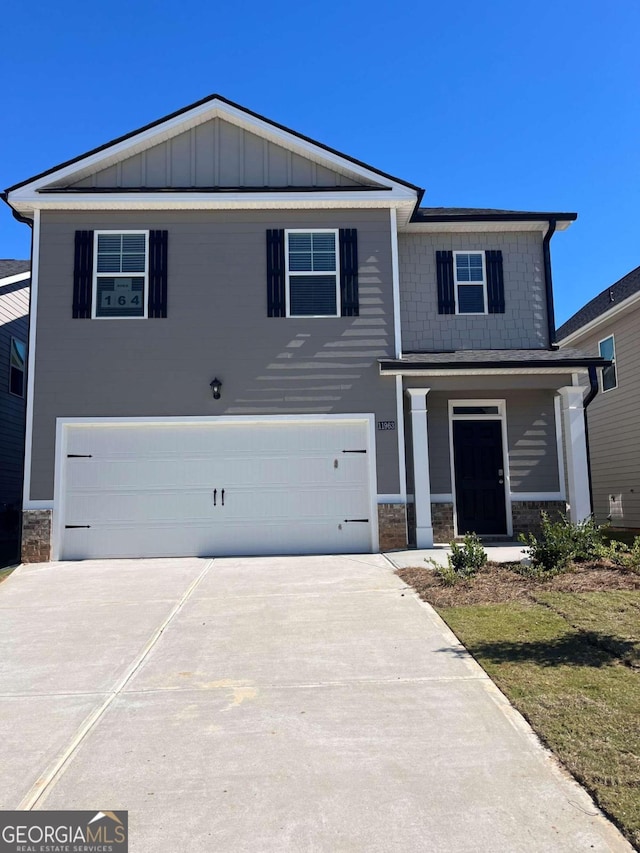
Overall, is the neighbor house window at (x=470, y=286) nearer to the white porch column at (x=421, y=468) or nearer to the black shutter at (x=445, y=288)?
the black shutter at (x=445, y=288)

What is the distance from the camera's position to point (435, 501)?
→ 1145cm

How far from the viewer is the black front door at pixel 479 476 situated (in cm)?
1166

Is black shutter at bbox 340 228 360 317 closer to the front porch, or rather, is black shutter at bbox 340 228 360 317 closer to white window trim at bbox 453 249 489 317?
the front porch

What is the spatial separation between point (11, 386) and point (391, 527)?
9612 millimetres

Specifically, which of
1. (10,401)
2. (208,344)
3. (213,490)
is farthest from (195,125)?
(10,401)

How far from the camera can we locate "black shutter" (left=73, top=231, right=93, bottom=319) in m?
11.0

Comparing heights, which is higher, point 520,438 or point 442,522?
point 520,438

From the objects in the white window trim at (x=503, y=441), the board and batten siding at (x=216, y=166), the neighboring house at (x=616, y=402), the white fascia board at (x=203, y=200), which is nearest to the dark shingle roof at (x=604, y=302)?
the neighboring house at (x=616, y=402)

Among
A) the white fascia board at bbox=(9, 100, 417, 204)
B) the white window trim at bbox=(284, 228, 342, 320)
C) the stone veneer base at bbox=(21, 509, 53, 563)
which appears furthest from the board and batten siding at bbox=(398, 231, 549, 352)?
the stone veneer base at bbox=(21, 509, 53, 563)

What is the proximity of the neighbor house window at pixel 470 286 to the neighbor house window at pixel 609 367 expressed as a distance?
486 centimetres

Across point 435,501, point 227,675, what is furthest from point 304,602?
point 435,501

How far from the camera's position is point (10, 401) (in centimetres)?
1508

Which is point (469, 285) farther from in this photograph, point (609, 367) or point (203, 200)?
point (609, 367)

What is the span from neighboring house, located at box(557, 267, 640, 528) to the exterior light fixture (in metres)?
8.13
